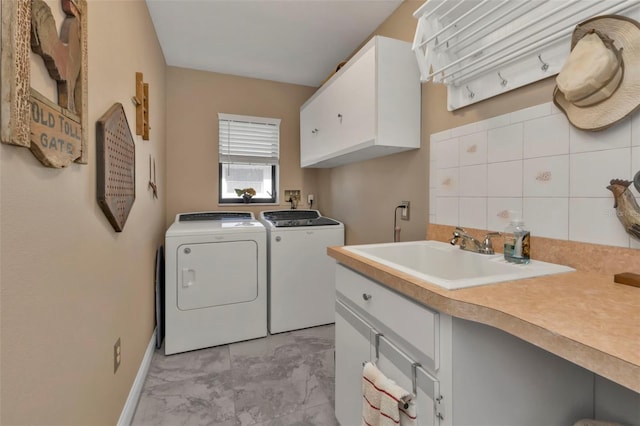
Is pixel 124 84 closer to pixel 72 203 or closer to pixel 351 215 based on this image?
pixel 72 203

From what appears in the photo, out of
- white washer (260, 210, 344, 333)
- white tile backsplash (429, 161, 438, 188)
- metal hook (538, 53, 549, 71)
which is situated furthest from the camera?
white washer (260, 210, 344, 333)

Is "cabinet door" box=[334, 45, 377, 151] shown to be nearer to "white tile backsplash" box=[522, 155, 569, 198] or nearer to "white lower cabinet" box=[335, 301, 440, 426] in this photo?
"white tile backsplash" box=[522, 155, 569, 198]

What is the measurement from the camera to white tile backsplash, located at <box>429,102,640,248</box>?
1.00 m

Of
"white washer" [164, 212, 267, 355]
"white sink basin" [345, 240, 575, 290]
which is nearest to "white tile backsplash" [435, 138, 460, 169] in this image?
"white sink basin" [345, 240, 575, 290]

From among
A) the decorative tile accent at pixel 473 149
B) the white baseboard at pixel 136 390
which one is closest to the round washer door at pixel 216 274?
the white baseboard at pixel 136 390

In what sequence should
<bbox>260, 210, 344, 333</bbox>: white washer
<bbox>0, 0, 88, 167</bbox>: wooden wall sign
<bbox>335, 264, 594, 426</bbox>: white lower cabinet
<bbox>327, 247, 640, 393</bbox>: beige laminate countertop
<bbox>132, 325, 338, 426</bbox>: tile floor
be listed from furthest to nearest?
<bbox>260, 210, 344, 333</bbox>: white washer → <bbox>132, 325, 338, 426</bbox>: tile floor → <bbox>335, 264, 594, 426</bbox>: white lower cabinet → <bbox>0, 0, 88, 167</bbox>: wooden wall sign → <bbox>327, 247, 640, 393</bbox>: beige laminate countertop

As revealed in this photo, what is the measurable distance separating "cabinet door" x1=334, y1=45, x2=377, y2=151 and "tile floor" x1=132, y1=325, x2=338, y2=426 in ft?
5.16

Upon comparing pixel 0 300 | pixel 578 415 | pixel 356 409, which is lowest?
pixel 356 409

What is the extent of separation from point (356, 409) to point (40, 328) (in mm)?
1175

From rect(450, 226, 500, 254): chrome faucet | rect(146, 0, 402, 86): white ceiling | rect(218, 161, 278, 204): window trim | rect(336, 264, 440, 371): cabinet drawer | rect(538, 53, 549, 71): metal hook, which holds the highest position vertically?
rect(146, 0, 402, 86): white ceiling

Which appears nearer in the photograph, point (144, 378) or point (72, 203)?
point (72, 203)

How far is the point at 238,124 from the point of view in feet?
10.9

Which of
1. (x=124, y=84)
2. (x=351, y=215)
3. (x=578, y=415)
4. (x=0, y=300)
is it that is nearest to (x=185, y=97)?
(x=124, y=84)

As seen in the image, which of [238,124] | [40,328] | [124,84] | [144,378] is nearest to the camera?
[40,328]
